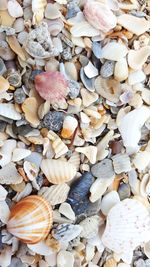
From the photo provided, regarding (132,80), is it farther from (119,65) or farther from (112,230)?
(112,230)

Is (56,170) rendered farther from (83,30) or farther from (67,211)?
(83,30)

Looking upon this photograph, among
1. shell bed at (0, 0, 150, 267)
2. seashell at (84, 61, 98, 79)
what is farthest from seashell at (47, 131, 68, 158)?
seashell at (84, 61, 98, 79)

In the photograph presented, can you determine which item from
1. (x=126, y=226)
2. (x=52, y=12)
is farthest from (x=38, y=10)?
(x=126, y=226)

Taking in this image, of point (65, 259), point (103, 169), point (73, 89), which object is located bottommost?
point (65, 259)

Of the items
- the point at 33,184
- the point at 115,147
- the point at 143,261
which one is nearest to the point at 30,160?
the point at 33,184

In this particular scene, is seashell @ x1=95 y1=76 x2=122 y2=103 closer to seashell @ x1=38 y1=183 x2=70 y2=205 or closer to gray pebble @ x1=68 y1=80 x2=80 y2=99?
gray pebble @ x1=68 y1=80 x2=80 y2=99
